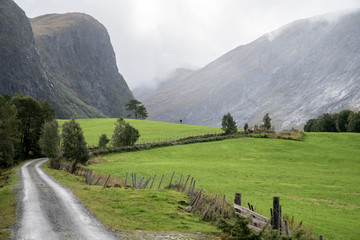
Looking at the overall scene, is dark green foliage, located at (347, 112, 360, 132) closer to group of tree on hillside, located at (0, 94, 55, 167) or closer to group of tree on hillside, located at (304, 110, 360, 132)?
group of tree on hillside, located at (304, 110, 360, 132)

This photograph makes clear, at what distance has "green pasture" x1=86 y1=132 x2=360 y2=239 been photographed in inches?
1160

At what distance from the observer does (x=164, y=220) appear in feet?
72.4

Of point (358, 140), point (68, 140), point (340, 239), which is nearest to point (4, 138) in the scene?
point (68, 140)

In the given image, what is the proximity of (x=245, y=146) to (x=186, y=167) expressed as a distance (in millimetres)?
31846

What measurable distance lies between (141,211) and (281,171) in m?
37.2

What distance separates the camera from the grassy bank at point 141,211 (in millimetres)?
20188

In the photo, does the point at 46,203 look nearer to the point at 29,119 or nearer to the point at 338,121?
the point at 29,119

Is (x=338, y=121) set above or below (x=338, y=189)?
above

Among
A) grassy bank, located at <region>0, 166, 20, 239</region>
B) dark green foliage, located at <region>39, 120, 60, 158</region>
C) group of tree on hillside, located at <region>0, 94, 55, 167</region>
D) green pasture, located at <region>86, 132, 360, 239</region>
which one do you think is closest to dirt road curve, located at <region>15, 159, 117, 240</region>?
grassy bank, located at <region>0, 166, 20, 239</region>

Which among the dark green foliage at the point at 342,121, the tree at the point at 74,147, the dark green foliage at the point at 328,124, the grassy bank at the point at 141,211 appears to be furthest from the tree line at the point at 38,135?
the dark green foliage at the point at 328,124

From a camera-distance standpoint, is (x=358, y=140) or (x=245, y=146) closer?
(x=245, y=146)

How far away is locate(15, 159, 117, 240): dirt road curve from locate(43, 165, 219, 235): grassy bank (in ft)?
3.22

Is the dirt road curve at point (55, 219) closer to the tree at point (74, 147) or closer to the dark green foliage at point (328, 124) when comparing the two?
the tree at point (74, 147)

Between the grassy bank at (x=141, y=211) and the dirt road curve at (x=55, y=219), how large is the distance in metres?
0.98
